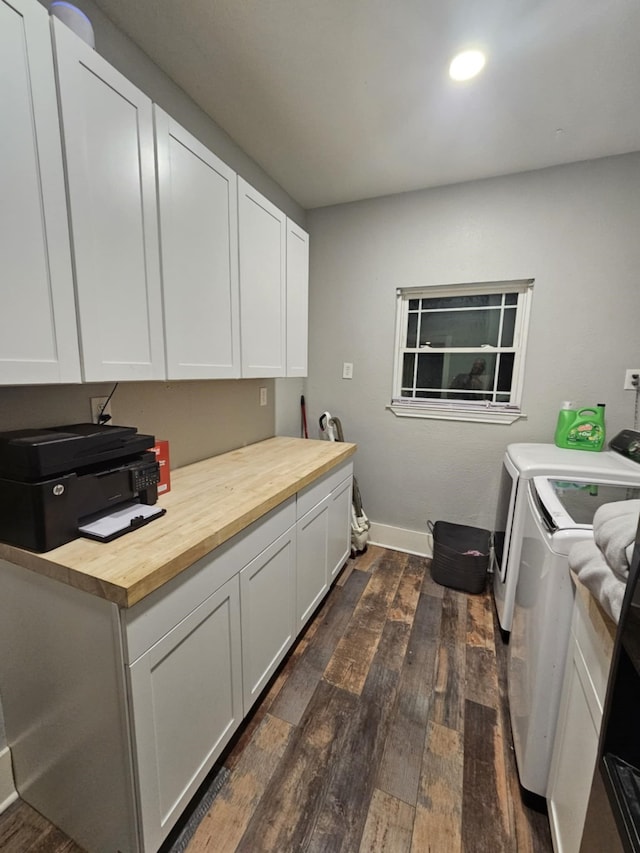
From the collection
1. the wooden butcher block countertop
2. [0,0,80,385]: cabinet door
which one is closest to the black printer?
the wooden butcher block countertop

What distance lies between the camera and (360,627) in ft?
6.16

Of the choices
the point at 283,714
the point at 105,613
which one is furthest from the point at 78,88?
the point at 283,714

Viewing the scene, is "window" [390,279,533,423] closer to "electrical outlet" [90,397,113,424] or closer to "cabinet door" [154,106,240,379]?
"cabinet door" [154,106,240,379]

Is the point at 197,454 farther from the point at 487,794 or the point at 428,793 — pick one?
the point at 487,794

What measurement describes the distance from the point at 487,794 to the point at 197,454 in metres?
1.73

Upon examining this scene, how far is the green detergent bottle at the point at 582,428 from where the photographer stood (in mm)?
1979

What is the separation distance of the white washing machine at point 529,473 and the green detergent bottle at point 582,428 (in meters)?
0.06

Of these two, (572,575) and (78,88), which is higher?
(78,88)

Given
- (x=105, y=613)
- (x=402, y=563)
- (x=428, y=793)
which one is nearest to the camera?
(x=105, y=613)

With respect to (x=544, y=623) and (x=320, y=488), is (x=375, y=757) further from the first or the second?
(x=320, y=488)

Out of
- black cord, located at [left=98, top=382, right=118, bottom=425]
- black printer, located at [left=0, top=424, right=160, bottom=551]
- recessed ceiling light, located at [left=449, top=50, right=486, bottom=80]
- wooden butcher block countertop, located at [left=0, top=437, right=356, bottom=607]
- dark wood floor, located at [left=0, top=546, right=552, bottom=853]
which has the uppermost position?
recessed ceiling light, located at [left=449, top=50, right=486, bottom=80]

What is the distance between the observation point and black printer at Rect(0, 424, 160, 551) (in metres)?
0.83

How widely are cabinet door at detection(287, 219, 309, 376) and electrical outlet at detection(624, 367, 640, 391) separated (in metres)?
1.87

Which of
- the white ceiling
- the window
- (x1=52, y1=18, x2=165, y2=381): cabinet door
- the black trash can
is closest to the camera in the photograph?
(x1=52, y1=18, x2=165, y2=381): cabinet door
